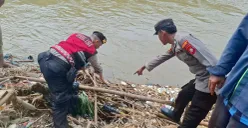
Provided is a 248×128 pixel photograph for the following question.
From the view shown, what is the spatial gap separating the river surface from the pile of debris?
2.49 meters

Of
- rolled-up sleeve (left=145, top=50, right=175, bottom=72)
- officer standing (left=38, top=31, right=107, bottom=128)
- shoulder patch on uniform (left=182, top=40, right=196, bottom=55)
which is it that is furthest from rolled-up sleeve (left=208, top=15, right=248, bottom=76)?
officer standing (left=38, top=31, right=107, bottom=128)

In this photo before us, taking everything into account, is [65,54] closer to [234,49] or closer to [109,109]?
[109,109]

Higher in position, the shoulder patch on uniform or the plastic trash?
the shoulder patch on uniform

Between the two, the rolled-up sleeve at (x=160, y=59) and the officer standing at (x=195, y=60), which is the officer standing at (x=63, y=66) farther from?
the officer standing at (x=195, y=60)

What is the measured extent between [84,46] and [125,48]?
524 centimetres

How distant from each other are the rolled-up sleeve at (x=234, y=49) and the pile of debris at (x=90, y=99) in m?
1.99

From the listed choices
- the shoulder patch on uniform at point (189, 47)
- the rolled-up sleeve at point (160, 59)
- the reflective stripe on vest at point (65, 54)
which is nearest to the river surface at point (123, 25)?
the rolled-up sleeve at point (160, 59)

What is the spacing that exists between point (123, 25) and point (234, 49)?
8.74 metres

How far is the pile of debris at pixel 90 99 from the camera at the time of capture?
12.8ft

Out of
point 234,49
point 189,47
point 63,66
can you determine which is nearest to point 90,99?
point 63,66

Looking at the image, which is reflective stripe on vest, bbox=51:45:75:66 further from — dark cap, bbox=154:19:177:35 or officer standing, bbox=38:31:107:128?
dark cap, bbox=154:19:177:35

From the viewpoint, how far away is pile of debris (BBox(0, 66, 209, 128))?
391 cm

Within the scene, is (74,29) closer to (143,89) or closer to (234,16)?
(143,89)

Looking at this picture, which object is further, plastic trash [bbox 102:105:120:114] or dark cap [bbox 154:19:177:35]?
plastic trash [bbox 102:105:120:114]
